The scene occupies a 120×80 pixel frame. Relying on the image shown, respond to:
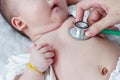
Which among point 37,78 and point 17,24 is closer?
point 37,78

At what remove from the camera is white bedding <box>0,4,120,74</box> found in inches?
54.7

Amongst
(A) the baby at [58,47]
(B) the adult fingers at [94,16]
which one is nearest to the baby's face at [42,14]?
(A) the baby at [58,47]

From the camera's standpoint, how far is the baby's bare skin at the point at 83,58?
1.15 metres

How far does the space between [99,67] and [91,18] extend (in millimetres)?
208

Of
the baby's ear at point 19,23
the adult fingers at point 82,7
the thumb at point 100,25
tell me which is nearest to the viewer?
the thumb at point 100,25

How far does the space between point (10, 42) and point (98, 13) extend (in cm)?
43

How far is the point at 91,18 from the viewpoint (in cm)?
125

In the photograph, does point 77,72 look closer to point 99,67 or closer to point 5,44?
point 99,67

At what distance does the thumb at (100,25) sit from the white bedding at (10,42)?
0.35 m

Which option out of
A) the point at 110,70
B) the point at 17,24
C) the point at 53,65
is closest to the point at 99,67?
the point at 110,70

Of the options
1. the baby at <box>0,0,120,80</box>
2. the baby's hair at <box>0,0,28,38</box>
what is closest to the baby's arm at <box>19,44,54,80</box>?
the baby at <box>0,0,120,80</box>

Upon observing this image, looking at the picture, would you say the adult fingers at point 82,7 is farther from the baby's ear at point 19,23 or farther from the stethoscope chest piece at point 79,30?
the baby's ear at point 19,23

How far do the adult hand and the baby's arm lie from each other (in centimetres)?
17

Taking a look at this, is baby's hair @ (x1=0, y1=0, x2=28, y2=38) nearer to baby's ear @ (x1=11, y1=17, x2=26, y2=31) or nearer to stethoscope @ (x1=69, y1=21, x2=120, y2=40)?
baby's ear @ (x1=11, y1=17, x2=26, y2=31)
